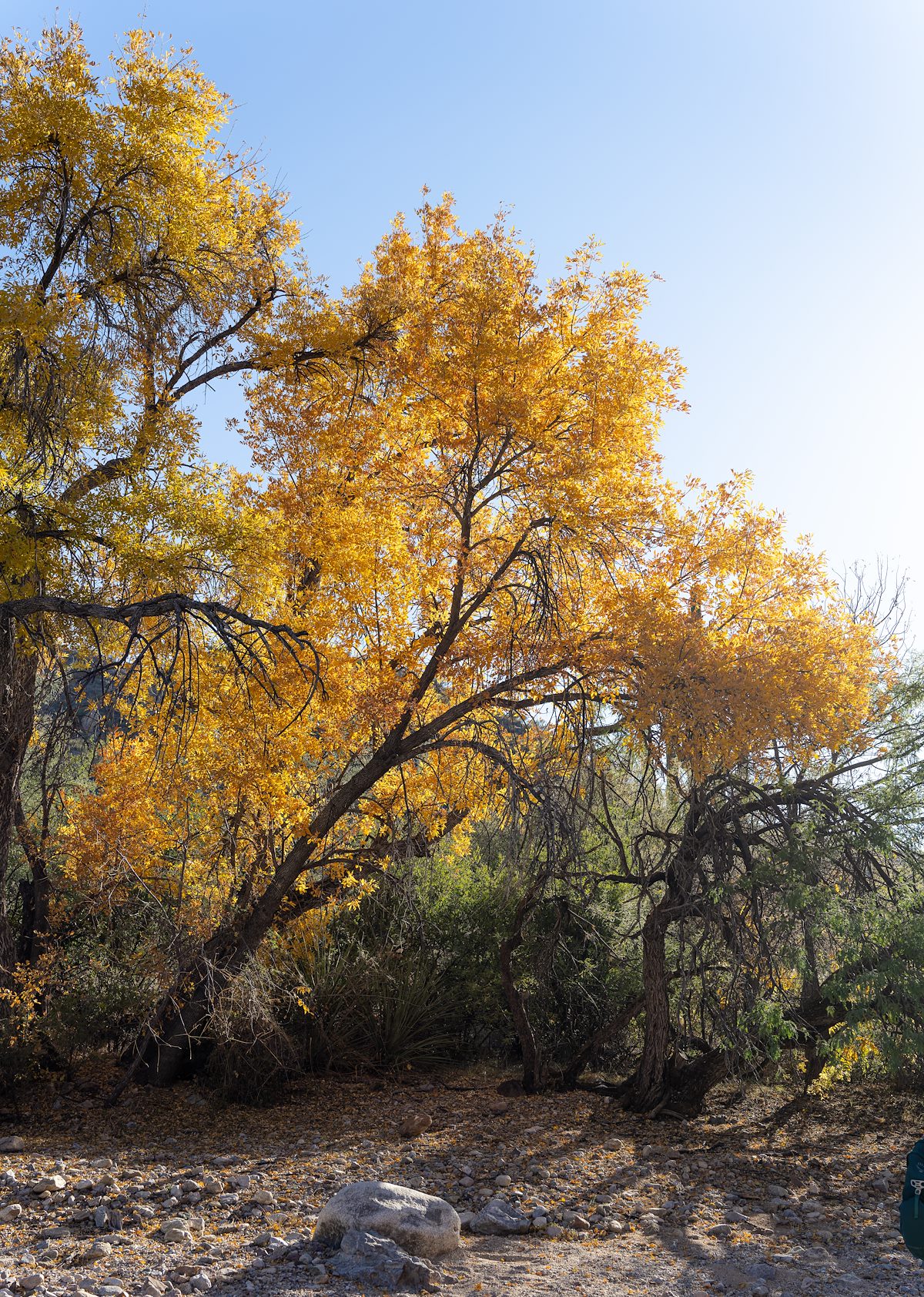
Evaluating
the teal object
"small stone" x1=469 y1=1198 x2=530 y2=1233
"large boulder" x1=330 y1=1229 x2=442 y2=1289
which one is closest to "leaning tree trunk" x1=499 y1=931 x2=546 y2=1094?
"small stone" x1=469 y1=1198 x2=530 y2=1233

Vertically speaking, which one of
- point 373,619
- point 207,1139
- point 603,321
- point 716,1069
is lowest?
point 207,1139

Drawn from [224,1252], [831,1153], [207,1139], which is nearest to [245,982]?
[207,1139]

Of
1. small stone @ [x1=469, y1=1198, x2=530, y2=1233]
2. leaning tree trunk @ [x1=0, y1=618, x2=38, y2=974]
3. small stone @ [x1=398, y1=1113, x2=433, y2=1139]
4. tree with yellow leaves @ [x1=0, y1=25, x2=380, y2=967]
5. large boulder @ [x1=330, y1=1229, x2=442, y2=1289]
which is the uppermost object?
tree with yellow leaves @ [x1=0, y1=25, x2=380, y2=967]

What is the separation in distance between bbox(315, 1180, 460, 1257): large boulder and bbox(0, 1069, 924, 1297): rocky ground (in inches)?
4.8

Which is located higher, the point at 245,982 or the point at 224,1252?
the point at 245,982

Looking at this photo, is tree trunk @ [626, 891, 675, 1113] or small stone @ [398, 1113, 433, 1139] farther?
tree trunk @ [626, 891, 675, 1113]

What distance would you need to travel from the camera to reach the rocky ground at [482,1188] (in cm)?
547

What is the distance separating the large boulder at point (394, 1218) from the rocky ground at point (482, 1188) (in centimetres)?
12

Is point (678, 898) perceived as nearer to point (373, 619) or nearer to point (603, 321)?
point (373, 619)

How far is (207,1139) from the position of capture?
880 cm

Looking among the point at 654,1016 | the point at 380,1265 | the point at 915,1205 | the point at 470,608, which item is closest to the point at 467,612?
the point at 470,608

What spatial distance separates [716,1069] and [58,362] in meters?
8.91

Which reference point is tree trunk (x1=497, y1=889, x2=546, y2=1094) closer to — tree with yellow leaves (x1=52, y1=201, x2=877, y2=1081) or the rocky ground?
the rocky ground

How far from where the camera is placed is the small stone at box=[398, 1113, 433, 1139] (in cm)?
887
